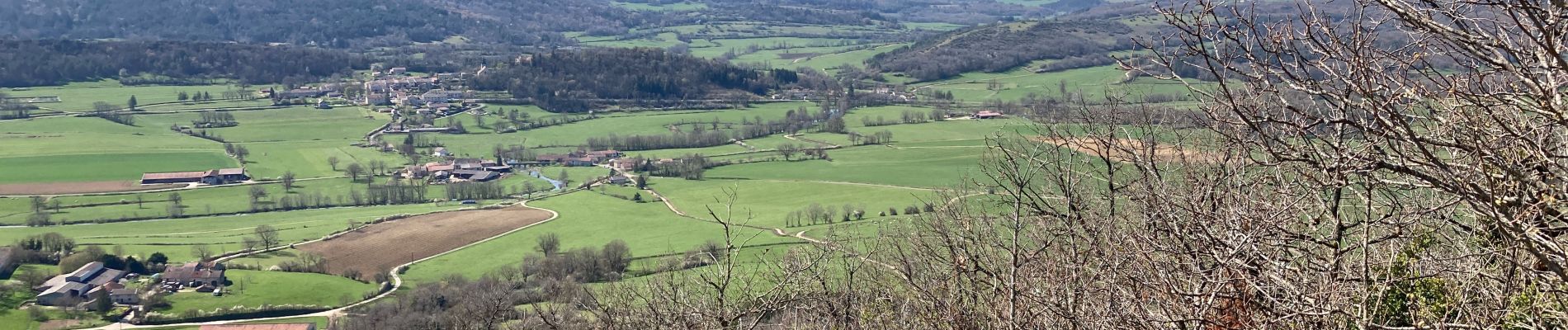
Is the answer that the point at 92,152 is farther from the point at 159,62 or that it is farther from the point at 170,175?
the point at 159,62

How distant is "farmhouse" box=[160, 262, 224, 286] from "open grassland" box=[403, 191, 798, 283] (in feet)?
13.8

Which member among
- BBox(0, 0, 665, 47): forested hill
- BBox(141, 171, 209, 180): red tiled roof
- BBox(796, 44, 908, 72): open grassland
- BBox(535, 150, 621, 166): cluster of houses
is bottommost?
BBox(535, 150, 621, 166): cluster of houses

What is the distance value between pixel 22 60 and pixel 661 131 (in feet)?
152

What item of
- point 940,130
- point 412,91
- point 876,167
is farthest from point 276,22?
point 876,167

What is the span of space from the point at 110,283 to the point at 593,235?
1197 centimetres

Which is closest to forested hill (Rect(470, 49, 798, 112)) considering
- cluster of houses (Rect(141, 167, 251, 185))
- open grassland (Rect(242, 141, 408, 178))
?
open grassland (Rect(242, 141, 408, 178))

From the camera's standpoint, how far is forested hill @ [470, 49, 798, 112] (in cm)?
7156

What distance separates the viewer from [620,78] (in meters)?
73.6

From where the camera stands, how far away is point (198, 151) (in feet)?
168

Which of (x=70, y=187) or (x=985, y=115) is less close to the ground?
(x=985, y=115)

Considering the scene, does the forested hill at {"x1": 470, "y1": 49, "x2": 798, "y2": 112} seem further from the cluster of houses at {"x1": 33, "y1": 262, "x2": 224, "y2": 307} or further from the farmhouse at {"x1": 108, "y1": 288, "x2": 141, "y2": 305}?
the farmhouse at {"x1": 108, "y1": 288, "x2": 141, "y2": 305}

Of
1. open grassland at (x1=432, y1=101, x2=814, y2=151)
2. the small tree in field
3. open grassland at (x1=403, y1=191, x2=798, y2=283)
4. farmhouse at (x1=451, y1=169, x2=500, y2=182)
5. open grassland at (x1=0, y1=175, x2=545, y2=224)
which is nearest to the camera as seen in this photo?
open grassland at (x1=403, y1=191, x2=798, y2=283)

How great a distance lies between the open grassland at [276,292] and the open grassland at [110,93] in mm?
43132

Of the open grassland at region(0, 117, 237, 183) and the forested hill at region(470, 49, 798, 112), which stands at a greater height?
the forested hill at region(470, 49, 798, 112)
